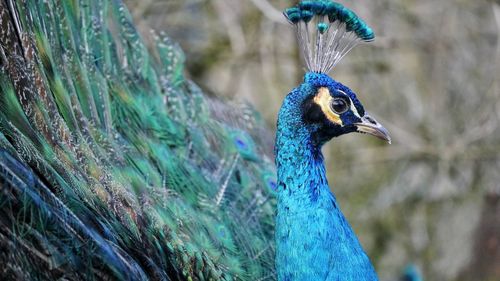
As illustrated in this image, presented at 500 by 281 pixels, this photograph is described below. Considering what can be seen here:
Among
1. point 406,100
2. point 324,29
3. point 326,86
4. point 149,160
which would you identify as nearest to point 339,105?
point 326,86

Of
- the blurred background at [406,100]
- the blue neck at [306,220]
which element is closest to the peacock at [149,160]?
the blue neck at [306,220]

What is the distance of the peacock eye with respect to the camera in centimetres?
244

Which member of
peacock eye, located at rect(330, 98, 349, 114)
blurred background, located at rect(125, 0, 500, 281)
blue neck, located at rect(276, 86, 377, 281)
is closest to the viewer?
blue neck, located at rect(276, 86, 377, 281)

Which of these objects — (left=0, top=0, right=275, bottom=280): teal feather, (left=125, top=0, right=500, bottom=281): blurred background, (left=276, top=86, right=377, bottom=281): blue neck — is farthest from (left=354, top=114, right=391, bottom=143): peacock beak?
(left=125, top=0, right=500, bottom=281): blurred background

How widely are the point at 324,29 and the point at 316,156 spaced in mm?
361

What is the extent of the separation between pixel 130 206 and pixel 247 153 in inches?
42.8

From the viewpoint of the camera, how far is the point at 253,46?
4688mm

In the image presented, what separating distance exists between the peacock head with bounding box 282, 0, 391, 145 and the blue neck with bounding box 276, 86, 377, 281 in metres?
0.03

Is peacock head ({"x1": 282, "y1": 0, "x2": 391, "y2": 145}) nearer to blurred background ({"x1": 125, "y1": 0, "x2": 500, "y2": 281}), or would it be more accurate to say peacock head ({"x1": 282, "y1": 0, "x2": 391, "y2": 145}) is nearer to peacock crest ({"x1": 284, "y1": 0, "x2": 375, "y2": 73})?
peacock crest ({"x1": 284, "y1": 0, "x2": 375, "y2": 73})

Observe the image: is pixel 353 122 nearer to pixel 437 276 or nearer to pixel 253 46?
pixel 253 46

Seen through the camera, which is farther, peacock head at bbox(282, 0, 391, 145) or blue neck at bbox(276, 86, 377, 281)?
peacock head at bbox(282, 0, 391, 145)

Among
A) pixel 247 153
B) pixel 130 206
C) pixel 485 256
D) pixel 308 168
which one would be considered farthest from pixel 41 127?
pixel 485 256

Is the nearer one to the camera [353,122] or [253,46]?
[353,122]

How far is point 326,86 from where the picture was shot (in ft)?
8.07
